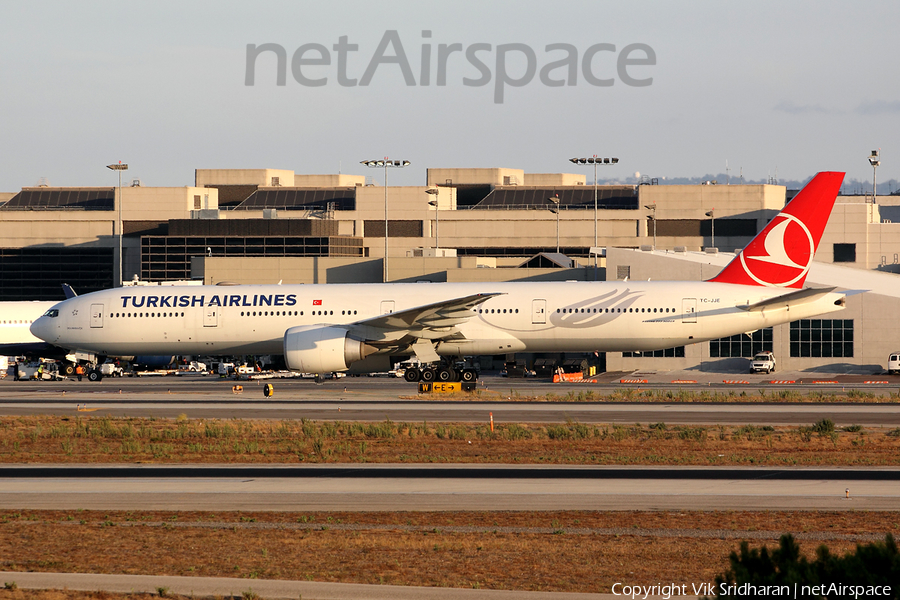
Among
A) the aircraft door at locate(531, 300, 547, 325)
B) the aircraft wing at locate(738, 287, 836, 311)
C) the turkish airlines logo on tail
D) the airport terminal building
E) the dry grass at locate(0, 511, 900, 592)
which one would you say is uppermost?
the airport terminal building

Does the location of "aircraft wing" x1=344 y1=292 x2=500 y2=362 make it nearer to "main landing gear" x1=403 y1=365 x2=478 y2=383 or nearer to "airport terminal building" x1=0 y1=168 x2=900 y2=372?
"main landing gear" x1=403 y1=365 x2=478 y2=383

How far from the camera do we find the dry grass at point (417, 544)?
Answer: 12.4 m

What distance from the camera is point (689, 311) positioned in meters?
42.1

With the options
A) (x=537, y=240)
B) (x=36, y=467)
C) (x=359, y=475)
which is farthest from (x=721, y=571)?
(x=537, y=240)

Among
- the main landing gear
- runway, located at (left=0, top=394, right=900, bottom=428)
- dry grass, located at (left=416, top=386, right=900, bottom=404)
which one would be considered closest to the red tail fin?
dry grass, located at (left=416, top=386, right=900, bottom=404)

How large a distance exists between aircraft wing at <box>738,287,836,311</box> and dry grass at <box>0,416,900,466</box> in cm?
1266

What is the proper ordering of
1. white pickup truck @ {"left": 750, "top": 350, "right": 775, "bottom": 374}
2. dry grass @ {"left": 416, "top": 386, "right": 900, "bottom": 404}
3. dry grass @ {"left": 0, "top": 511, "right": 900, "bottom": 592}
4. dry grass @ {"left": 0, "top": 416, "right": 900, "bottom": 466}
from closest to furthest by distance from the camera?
1. dry grass @ {"left": 0, "top": 511, "right": 900, "bottom": 592}
2. dry grass @ {"left": 0, "top": 416, "right": 900, "bottom": 466}
3. dry grass @ {"left": 416, "top": 386, "right": 900, "bottom": 404}
4. white pickup truck @ {"left": 750, "top": 350, "right": 775, "bottom": 374}

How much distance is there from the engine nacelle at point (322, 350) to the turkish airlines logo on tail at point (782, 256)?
1781 cm

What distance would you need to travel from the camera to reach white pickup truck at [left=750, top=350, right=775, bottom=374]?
5938 cm

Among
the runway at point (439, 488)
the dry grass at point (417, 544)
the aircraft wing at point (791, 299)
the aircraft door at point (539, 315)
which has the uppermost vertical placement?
the aircraft wing at point (791, 299)

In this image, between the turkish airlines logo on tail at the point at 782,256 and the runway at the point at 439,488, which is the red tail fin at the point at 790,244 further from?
the runway at the point at 439,488

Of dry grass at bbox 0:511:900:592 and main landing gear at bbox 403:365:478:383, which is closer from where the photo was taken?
dry grass at bbox 0:511:900:592

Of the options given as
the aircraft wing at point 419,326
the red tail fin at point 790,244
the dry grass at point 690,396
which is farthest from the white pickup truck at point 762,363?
the aircraft wing at point 419,326

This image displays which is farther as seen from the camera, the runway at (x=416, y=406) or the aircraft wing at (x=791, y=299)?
the aircraft wing at (x=791, y=299)
